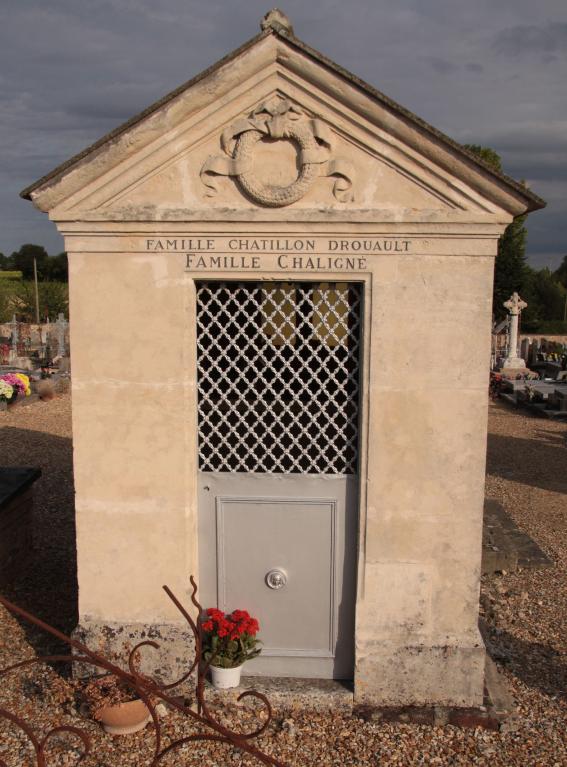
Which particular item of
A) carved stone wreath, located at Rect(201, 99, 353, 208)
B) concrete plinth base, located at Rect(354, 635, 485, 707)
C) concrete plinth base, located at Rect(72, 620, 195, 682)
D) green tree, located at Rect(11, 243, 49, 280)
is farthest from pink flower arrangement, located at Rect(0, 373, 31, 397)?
green tree, located at Rect(11, 243, 49, 280)

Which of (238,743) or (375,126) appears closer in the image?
(238,743)

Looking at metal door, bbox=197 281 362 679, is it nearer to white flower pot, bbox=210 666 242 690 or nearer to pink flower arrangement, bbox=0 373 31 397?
white flower pot, bbox=210 666 242 690

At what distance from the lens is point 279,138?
16.6ft

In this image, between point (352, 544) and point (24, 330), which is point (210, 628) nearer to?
point (352, 544)

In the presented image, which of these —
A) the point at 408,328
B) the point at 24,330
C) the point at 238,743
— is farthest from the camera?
the point at 24,330

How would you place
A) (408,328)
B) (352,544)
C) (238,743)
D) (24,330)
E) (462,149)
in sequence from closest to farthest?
(238,743), (462,149), (408,328), (352,544), (24,330)

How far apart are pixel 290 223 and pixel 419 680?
3.82 metres

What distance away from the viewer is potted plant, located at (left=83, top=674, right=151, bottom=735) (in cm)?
504

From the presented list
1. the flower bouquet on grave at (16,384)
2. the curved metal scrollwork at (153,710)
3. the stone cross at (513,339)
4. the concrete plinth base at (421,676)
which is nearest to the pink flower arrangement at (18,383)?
the flower bouquet on grave at (16,384)

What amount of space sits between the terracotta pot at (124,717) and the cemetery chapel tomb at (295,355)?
1.64 feet

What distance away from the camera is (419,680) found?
543 cm

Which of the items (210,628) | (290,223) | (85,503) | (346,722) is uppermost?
(290,223)

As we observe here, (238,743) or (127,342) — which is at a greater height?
(127,342)

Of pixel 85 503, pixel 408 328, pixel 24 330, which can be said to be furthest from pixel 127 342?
pixel 24 330
